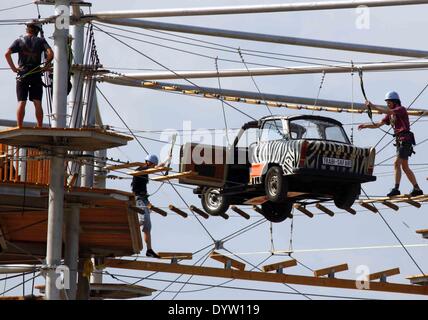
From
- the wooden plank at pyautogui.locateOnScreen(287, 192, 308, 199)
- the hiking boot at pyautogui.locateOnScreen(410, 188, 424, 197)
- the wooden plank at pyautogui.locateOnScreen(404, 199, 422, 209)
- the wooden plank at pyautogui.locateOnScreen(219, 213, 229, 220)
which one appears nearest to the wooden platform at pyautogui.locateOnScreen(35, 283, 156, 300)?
the wooden plank at pyautogui.locateOnScreen(219, 213, 229, 220)

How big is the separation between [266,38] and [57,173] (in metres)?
6.77

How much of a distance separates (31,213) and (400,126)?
8343 millimetres

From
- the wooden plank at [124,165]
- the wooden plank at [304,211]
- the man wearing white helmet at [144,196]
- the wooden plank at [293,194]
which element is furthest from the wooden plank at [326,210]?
the wooden plank at [124,165]

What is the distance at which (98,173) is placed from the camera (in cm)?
4816

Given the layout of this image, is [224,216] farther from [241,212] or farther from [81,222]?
[81,222]

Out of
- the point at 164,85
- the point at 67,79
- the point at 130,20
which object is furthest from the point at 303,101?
the point at 67,79

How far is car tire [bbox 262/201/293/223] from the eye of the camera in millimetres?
41375

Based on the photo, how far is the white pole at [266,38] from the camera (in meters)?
41.6

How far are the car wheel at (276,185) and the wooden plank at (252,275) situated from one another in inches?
135

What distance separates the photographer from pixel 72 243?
40812 millimetres

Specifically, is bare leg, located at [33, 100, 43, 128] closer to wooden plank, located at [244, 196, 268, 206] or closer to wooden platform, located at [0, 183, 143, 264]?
wooden platform, located at [0, 183, 143, 264]

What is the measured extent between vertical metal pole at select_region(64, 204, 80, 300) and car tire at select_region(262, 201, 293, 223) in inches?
163

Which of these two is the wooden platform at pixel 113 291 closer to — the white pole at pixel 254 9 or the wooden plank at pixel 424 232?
the wooden plank at pixel 424 232

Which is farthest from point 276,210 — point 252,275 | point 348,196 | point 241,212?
point 348,196
